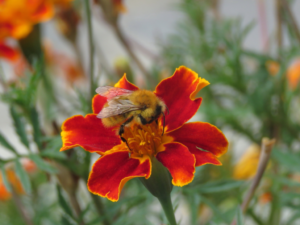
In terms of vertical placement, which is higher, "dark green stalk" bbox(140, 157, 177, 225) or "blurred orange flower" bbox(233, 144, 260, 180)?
"dark green stalk" bbox(140, 157, 177, 225)

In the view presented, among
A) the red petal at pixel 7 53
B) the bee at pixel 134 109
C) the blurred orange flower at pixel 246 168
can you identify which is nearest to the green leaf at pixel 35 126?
the bee at pixel 134 109

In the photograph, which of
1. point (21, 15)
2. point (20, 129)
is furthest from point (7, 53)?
point (20, 129)

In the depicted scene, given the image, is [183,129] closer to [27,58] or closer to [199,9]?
[27,58]

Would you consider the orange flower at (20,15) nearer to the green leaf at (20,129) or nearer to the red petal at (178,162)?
the green leaf at (20,129)

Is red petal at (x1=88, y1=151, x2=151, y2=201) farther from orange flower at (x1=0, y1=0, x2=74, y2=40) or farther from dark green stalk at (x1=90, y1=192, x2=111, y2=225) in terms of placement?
orange flower at (x1=0, y1=0, x2=74, y2=40)

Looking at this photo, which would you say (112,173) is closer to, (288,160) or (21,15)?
(288,160)

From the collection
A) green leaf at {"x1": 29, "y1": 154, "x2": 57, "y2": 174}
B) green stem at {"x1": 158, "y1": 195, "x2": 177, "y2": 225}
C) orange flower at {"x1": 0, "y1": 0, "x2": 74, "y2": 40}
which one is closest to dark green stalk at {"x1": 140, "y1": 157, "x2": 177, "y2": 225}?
green stem at {"x1": 158, "y1": 195, "x2": 177, "y2": 225}
